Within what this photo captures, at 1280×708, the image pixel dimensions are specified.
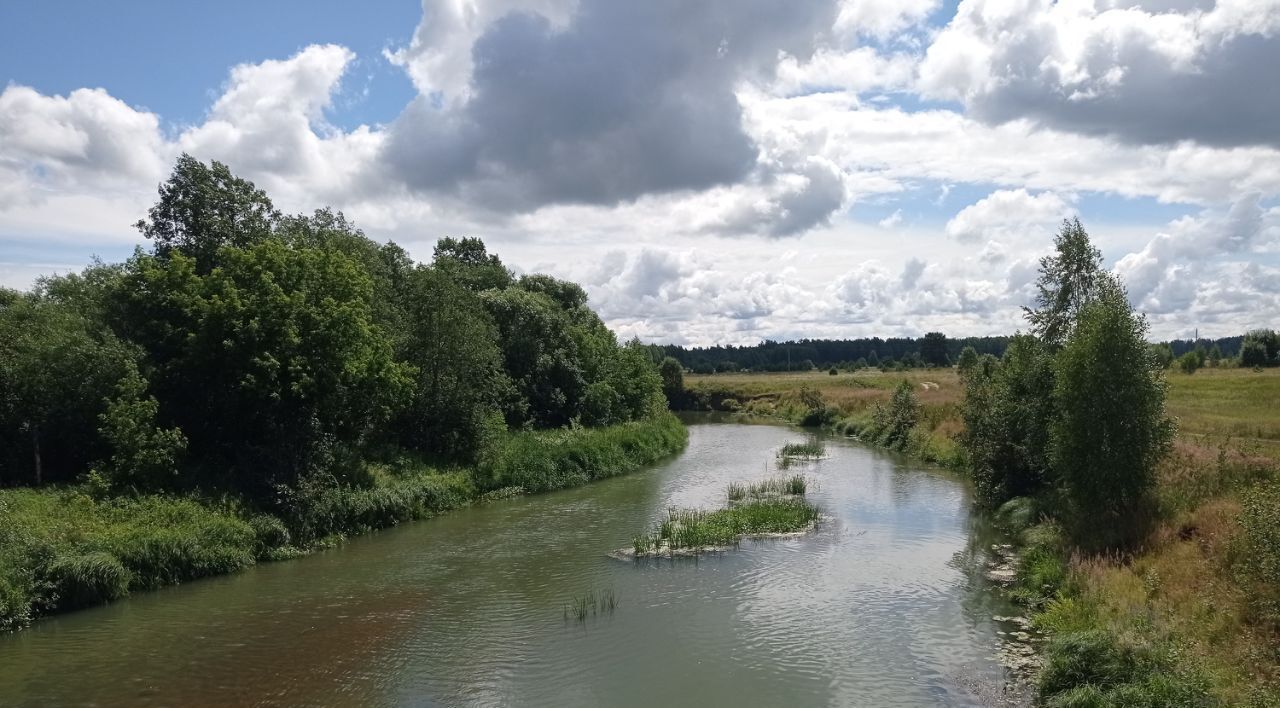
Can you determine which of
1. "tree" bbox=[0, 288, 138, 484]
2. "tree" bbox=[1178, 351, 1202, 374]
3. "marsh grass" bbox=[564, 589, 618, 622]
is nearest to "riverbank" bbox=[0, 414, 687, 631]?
"tree" bbox=[0, 288, 138, 484]

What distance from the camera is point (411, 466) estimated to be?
3653cm

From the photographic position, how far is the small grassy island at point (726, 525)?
27891 millimetres

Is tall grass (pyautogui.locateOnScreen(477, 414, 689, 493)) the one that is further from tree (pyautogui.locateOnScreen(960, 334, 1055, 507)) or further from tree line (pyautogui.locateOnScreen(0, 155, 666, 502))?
tree (pyautogui.locateOnScreen(960, 334, 1055, 507))

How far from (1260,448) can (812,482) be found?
756 inches

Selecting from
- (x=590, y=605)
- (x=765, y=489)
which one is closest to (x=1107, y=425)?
(x=590, y=605)

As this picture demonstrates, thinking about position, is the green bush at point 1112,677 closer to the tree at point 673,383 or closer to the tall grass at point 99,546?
the tall grass at point 99,546

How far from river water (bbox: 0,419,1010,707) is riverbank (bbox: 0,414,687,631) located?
771 mm

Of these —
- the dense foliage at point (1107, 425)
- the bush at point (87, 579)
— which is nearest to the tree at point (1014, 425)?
the dense foliage at point (1107, 425)

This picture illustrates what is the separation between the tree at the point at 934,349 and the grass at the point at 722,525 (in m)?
143

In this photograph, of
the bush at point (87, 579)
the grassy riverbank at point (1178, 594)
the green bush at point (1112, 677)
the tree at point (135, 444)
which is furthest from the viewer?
the tree at point (135, 444)

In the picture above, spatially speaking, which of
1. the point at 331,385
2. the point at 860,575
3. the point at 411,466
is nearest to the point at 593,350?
the point at 411,466

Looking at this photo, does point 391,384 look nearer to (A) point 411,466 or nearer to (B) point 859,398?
(A) point 411,466

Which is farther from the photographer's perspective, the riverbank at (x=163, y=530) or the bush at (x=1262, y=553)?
the riverbank at (x=163, y=530)

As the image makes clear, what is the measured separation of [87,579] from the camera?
21641mm
